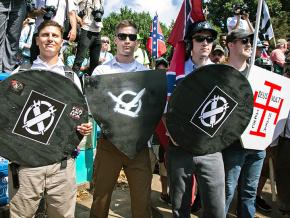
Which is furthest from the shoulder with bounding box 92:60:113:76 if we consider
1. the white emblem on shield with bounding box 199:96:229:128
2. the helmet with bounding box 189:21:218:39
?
the white emblem on shield with bounding box 199:96:229:128

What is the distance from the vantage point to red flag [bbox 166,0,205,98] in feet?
9.98

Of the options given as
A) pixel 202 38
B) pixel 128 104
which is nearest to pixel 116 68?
pixel 128 104

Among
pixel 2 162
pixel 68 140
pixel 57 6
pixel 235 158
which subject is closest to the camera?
pixel 68 140

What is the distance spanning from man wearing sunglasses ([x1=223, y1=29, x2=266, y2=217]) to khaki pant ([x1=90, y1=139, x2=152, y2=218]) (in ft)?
2.29

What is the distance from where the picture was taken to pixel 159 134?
10.7 ft

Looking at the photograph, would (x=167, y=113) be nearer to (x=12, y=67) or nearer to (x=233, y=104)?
(x=233, y=104)

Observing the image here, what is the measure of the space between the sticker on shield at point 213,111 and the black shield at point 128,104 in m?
0.32

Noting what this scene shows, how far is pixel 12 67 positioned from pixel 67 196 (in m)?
2.27

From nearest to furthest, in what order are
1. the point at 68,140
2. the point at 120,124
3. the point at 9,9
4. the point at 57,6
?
the point at 68,140, the point at 120,124, the point at 9,9, the point at 57,6

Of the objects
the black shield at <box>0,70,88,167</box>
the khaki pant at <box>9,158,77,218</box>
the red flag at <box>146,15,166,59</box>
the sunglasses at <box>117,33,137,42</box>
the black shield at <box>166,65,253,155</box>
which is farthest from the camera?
the red flag at <box>146,15,166,59</box>

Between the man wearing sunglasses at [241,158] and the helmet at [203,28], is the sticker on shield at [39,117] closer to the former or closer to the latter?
the helmet at [203,28]

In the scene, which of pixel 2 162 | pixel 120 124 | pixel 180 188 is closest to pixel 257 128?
pixel 180 188

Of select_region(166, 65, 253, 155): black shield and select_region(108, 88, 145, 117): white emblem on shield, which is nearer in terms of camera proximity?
select_region(166, 65, 253, 155): black shield

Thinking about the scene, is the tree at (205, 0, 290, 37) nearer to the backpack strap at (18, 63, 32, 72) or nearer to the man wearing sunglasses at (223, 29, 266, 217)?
the man wearing sunglasses at (223, 29, 266, 217)
